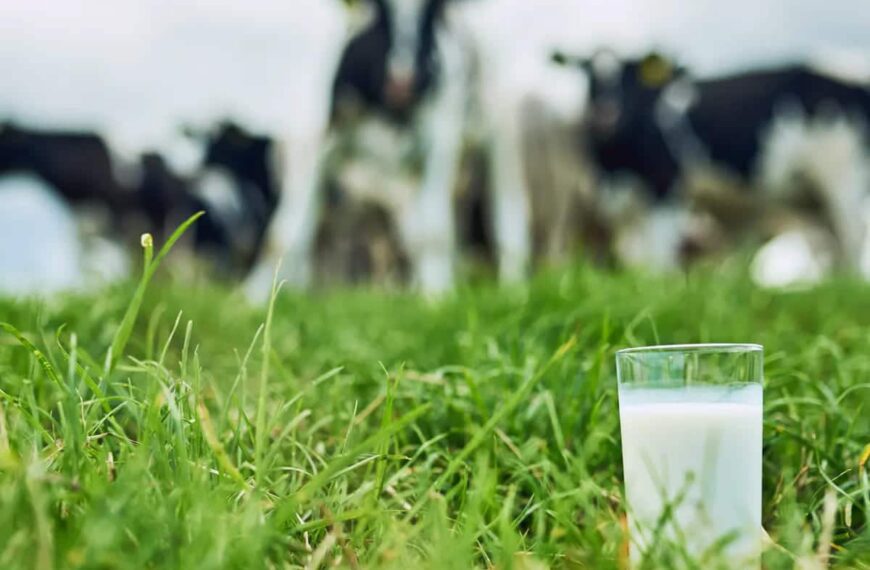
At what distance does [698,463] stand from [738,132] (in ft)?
25.7

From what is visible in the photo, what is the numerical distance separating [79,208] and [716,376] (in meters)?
10.6

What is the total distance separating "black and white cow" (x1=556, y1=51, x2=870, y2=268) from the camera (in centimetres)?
766

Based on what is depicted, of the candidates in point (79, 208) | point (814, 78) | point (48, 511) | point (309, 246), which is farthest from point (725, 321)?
point (79, 208)

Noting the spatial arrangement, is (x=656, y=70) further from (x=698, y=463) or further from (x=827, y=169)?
(x=698, y=463)

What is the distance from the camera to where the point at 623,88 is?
8.11 m

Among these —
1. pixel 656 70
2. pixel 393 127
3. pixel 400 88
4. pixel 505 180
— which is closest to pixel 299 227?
pixel 393 127

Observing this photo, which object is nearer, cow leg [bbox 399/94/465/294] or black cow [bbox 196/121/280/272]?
cow leg [bbox 399/94/465/294]

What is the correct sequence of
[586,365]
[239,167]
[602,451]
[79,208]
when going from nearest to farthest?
[602,451]
[586,365]
[239,167]
[79,208]

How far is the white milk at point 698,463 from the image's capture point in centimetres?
79

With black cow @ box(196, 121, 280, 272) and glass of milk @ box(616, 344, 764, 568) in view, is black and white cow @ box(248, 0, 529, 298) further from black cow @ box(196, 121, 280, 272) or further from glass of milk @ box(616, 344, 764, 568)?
glass of milk @ box(616, 344, 764, 568)

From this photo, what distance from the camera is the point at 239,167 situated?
9.59m

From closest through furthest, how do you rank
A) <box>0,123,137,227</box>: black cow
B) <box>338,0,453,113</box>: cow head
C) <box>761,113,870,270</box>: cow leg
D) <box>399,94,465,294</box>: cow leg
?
<box>399,94,465,294</box>: cow leg < <box>338,0,453,113</box>: cow head < <box>761,113,870,270</box>: cow leg < <box>0,123,137,227</box>: black cow

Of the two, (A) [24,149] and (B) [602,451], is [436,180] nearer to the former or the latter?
(B) [602,451]

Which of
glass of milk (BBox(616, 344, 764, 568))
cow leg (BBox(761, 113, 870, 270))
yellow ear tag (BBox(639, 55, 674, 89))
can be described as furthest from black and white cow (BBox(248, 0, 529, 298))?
glass of milk (BBox(616, 344, 764, 568))
